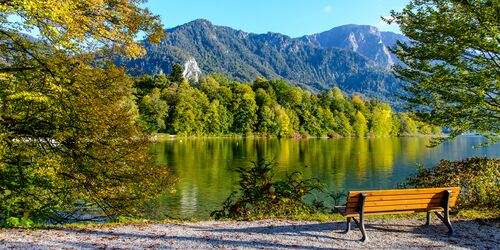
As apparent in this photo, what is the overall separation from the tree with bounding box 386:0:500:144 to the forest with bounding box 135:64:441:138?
69.0 m

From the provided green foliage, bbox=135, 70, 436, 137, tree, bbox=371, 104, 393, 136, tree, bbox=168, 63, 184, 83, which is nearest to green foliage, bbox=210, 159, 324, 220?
green foliage, bbox=135, 70, 436, 137

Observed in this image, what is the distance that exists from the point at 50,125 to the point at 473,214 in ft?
39.8

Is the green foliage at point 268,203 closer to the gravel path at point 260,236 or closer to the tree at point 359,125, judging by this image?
the gravel path at point 260,236

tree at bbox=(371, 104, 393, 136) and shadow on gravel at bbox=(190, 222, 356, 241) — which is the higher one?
tree at bbox=(371, 104, 393, 136)

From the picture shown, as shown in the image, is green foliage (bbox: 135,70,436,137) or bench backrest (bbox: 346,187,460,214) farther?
green foliage (bbox: 135,70,436,137)

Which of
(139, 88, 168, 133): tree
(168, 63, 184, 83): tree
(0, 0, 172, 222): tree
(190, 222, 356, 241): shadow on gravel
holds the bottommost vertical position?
(190, 222, 356, 241): shadow on gravel

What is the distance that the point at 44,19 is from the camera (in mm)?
8445

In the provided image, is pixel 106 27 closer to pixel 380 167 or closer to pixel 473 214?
pixel 473 214

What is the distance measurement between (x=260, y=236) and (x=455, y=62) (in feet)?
25.1

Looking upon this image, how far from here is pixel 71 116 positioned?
10.3 meters

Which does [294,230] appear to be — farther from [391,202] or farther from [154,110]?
[154,110]

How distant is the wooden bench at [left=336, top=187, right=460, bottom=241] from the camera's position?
8109 mm

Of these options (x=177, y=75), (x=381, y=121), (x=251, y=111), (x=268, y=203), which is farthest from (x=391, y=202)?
(x=381, y=121)

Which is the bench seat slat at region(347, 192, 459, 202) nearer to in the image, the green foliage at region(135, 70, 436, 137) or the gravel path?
the gravel path
